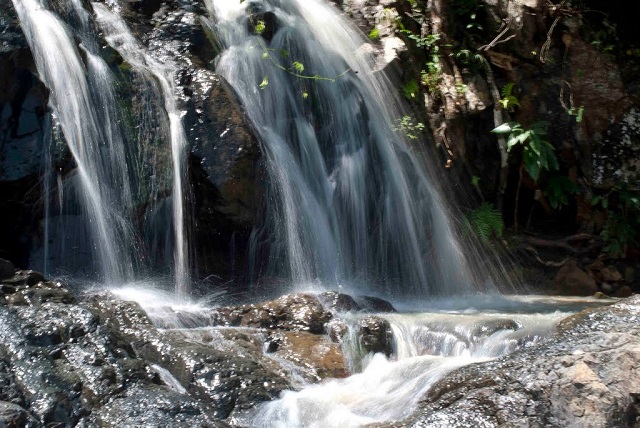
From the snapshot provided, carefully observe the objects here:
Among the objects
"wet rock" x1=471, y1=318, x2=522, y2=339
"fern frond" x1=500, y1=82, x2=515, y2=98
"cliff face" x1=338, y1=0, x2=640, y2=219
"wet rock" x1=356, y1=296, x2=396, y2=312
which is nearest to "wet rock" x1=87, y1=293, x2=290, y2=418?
"wet rock" x1=356, y1=296, x2=396, y2=312

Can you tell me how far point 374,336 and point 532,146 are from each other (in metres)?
3.85

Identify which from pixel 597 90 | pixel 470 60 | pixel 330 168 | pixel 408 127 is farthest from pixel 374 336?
pixel 597 90

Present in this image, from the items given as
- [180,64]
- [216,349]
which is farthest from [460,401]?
[180,64]

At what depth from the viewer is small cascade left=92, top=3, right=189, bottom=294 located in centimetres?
688

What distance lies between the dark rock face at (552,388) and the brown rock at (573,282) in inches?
168

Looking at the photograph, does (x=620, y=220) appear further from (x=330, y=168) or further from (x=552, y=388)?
(x=552, y=388)

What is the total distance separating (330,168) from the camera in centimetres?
793

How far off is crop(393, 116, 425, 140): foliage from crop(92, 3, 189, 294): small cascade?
251cm

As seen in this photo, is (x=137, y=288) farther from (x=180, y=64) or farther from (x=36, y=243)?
(x=180, y=64)

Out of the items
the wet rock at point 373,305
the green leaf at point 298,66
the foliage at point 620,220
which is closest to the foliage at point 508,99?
the foliage at point 620,220

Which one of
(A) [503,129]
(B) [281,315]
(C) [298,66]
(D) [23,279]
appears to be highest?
(C) [298,66]

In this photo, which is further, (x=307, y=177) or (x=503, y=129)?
(x=503, y=129)

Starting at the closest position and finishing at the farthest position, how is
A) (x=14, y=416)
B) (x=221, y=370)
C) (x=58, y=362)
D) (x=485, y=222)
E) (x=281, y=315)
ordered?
(x=14, y=416) → (x=58, y=362) → (x=221, y=370) → (x=281, y=315) → (x=485, y=222)

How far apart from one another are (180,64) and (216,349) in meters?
3.76
